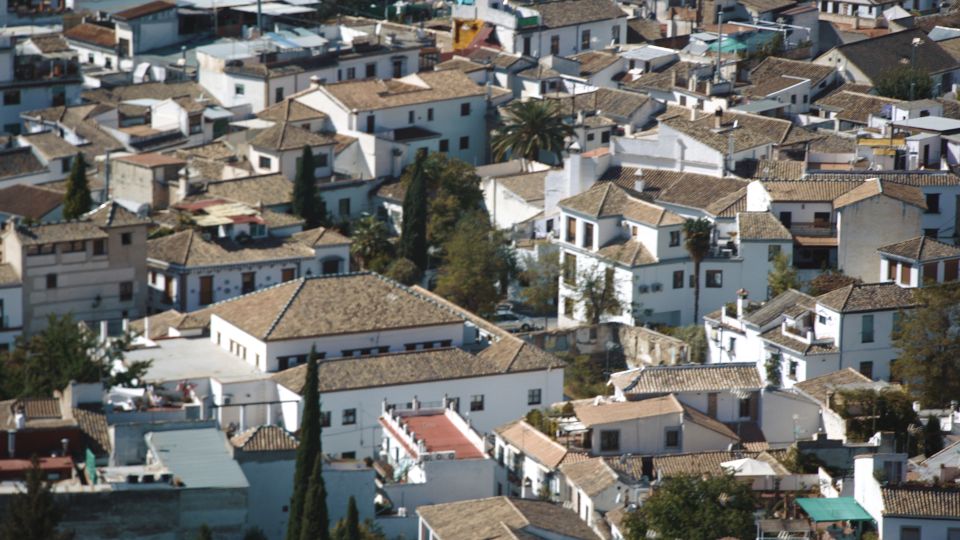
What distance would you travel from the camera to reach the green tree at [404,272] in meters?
81.3

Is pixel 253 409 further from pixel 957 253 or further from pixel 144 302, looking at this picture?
pixel 957 253

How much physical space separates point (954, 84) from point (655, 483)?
139 feet

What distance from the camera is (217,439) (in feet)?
201

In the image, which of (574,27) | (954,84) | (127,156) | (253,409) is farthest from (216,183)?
(954,84)

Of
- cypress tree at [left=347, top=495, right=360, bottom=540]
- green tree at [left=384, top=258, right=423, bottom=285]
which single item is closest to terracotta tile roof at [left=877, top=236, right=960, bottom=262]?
green tree at [left=384, top=258, right=423, bottom=285]

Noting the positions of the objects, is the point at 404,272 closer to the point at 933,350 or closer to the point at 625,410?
the point at 625,410

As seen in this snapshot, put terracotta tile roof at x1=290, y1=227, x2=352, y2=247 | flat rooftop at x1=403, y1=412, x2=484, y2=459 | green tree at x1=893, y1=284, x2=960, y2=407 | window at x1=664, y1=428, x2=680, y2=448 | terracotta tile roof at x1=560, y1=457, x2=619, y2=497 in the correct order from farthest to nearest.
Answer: terracotta tile roof at x1=290, y1=227, x2=352, y2=247 < green tree at x1=893, y1=284, x2=960, y2=407 < window at x1=664, y1=428, x2=680, y2=448 < flat rooftop at x1=403, y1=412, x2=484, y2=459 < terracotta tile roof at x1=560, y1=457, x2=619, y2=497

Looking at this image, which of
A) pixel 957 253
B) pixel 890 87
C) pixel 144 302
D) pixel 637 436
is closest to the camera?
pixel 637 436

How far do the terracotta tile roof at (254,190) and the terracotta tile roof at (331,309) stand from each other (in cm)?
933

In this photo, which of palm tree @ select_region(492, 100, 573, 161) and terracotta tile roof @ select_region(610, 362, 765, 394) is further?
palm tree @ select_region(492, 100, 573, 161)

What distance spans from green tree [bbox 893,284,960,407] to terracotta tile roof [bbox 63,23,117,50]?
43.5 m

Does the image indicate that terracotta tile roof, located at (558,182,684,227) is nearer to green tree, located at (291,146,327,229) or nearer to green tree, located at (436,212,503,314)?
green tree, located at (436,212,503,314)

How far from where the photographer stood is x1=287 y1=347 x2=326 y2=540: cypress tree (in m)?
58.8

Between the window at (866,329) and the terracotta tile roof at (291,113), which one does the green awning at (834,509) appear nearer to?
the window at (866,329)
